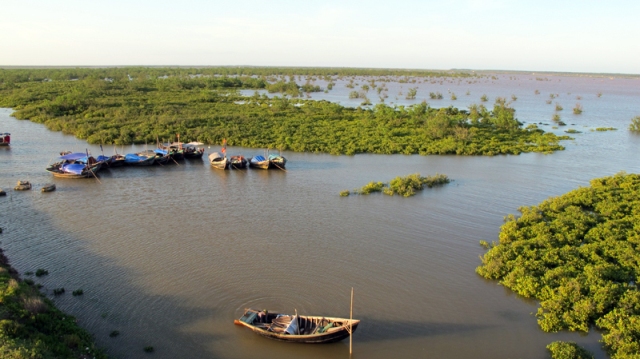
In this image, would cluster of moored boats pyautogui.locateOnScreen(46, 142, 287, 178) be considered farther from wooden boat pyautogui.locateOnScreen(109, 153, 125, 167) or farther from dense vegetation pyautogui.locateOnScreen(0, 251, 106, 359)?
dense vegetation pyautogui.locateOnScreen(0, 251, 106, 359)

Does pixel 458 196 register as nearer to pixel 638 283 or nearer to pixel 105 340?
pixel 638 283

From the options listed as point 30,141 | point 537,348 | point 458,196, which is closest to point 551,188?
point 458,196

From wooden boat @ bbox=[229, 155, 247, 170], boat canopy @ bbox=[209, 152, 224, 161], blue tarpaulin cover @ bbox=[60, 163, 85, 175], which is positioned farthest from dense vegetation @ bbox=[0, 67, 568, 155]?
blue tarpaulin cover @ bbox=[60, 163, 85, 175]

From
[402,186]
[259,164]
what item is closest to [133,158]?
[259,164]

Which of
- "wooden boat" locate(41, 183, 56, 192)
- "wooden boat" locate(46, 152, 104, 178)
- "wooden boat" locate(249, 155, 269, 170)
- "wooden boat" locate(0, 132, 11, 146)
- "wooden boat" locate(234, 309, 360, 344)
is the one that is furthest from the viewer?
"wooden boat" locate(0, 132, 11, 146)

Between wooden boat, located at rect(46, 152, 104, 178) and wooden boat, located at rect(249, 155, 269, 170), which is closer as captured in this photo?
wooden boat, located at rect(46, 152, 104, 178)

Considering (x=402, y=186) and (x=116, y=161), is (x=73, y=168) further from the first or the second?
(x=402, y=186)
